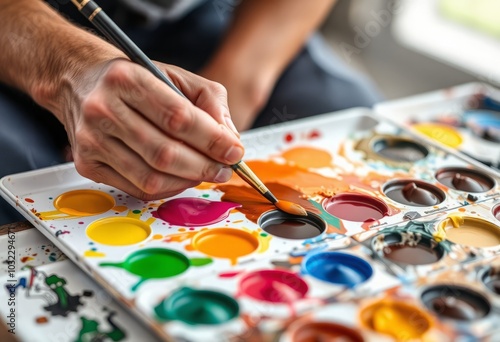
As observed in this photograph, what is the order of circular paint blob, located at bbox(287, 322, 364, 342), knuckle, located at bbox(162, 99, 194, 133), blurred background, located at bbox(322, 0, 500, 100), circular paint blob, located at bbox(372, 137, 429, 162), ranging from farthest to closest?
1. blurred background, located at bbox(322, 0, 500, 100)
2. circular paint blob, located at bbox(372, 137, 429, 162)
3. knuckle, located at bbox(162, 99, 194, 133)
4. circular paint blob, located at bbox(287, 322, 364, 342)

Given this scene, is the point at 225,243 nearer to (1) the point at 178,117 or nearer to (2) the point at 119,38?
(1) the point at 178,117

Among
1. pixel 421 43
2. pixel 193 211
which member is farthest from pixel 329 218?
pixel 421 43

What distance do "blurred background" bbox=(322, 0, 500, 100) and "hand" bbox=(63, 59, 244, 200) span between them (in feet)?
4.57

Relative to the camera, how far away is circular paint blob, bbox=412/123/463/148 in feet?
3.20

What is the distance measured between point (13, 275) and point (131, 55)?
0.80ft

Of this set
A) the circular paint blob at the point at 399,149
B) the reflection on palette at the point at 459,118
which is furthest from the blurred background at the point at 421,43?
the circular paint blob at the point at 399,149

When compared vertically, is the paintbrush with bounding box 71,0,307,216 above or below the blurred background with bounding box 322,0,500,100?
below

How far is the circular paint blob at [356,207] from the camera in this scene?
29.2 inches

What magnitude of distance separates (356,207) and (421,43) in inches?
59.2

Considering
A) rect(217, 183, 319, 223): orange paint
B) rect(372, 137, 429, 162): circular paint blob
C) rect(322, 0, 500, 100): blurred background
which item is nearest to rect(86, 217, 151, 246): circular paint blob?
rect(217, 183, 319, 223): orange paint

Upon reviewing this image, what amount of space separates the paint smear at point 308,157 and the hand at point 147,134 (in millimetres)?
160

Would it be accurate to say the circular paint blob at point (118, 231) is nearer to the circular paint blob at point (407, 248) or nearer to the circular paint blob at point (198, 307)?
the circular paint blob at point (198, 307)

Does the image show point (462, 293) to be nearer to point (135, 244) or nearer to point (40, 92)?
point (135, 244)

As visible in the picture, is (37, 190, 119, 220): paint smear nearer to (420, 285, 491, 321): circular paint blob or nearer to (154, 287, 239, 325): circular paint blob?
(154, 287, 239, 325): circular paint blob
